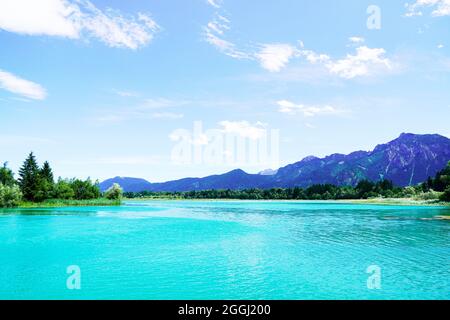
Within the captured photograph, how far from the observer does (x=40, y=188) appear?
143000 millimetres

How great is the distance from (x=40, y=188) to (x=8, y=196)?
48.5 feet

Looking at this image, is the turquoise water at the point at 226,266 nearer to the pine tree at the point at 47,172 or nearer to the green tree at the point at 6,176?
the pine tree at the point at 47,172

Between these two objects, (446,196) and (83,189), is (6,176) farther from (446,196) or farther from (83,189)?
(446,196)

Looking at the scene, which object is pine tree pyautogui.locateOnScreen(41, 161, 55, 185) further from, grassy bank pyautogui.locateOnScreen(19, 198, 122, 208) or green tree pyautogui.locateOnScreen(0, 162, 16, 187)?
green tree pyautogui.locateOnScreen(0, 162, 16, 187)

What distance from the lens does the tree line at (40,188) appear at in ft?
430

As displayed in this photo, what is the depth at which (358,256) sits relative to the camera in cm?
4219

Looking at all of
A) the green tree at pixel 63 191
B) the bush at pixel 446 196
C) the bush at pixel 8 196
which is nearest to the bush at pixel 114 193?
the green tree at pixel 63 191

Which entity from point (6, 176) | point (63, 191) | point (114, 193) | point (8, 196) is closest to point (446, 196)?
point (114, 193)

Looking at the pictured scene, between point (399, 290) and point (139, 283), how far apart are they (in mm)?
20207

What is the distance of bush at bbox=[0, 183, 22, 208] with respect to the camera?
128m

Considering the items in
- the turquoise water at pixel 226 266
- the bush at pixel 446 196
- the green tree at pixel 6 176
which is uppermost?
the green tree at pixel 6 176

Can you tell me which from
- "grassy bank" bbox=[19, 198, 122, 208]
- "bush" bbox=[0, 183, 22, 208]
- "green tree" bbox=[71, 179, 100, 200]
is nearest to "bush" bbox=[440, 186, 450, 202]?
"grassy bank" bbox=[19, 198, 122, 208]
